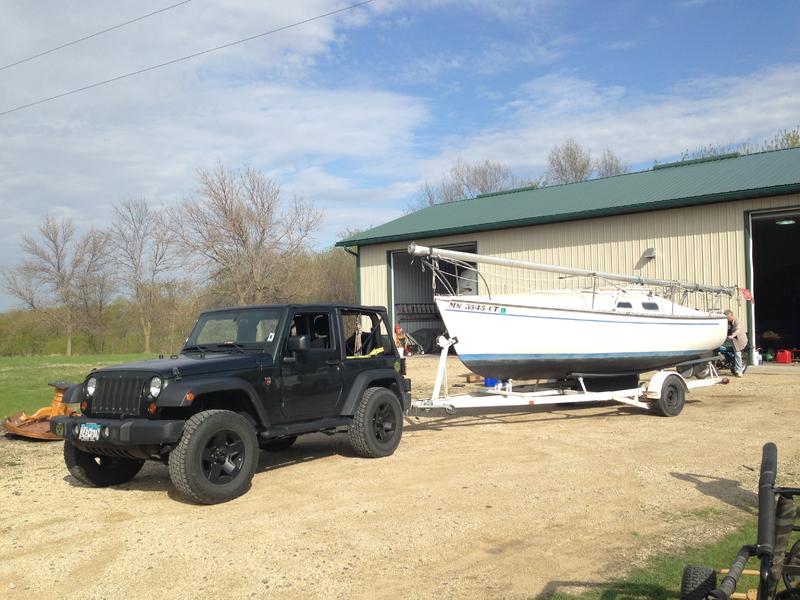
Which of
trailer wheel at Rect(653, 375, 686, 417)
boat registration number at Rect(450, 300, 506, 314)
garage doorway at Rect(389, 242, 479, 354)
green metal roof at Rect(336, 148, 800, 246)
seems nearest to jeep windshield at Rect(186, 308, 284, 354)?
boat registration number at Rect(450, 300, 506, 314)

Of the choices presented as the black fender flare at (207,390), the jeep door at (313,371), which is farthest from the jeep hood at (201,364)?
the jeep door at (313,371)

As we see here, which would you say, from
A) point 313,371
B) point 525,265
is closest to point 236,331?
point 313,371

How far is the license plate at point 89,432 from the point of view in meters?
6.69

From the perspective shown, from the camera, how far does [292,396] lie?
7.74 m

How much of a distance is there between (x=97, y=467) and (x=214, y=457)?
170 cm

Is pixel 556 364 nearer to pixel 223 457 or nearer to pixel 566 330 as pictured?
pixel 566 330

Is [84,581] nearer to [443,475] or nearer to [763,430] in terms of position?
[443,475]

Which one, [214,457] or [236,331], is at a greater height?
[236,331]

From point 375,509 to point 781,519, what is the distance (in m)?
4.07

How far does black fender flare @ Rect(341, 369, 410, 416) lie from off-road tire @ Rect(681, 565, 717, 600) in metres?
5.54

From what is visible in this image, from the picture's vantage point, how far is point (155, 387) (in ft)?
22.0

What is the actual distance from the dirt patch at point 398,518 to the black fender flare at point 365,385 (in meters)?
0.67

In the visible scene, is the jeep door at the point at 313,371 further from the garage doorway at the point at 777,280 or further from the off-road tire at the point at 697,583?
the garage doorway at the point at 777,280

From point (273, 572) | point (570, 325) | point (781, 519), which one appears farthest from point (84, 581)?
point (570, 325)
